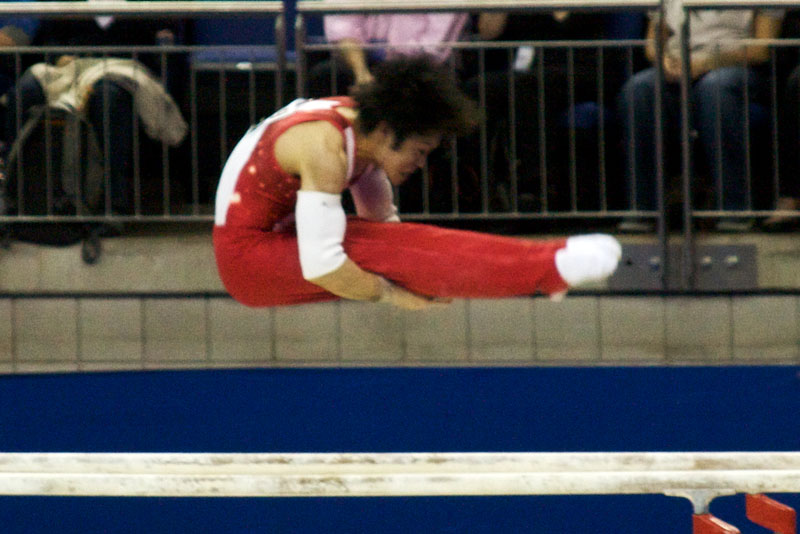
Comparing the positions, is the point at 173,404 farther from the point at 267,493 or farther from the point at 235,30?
the point at 235,30

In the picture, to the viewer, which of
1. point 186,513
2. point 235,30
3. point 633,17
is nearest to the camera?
point 186,513

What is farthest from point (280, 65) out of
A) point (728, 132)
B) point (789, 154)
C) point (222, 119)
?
point (789, 154)

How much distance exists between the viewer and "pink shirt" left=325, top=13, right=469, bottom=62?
3.81 meters

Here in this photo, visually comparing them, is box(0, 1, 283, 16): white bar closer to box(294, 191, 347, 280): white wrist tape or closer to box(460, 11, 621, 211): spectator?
box(460, 11, 621, 211): spectator

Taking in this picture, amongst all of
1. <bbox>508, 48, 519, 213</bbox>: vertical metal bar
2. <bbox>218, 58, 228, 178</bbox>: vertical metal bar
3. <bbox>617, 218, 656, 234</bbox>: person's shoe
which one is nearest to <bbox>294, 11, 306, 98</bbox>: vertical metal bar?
Answer: <bbox>218, 58, 228, 178</bbox>: vertical metal bar

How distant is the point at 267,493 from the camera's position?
8.13 feet

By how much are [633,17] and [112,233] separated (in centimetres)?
217

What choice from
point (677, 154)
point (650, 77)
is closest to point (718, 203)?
point (677, 154)

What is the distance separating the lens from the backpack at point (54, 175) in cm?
368

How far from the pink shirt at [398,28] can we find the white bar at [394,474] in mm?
1711

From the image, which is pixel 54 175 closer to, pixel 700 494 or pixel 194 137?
pixel 194 137

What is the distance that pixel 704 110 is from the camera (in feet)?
12.1

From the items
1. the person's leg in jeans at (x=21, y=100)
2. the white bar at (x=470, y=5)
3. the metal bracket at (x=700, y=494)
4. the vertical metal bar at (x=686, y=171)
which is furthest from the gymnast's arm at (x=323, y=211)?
the person's leg in jeans at (x=21, y=100)

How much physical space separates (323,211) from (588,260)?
0.55 m
